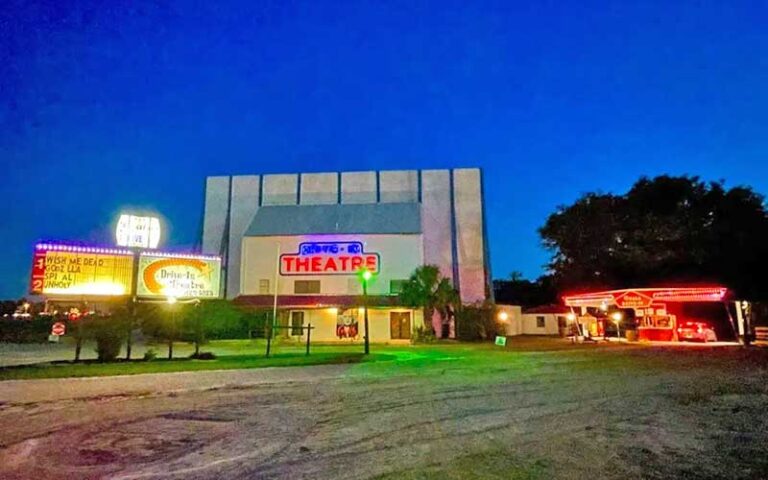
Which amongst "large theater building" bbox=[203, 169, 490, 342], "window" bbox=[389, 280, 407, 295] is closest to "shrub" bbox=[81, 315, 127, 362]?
"large theater building" bbox=[203, 169, 490, 342]

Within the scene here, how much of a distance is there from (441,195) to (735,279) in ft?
81.5

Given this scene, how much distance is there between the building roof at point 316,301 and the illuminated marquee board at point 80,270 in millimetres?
18178

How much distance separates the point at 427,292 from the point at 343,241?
939 cm

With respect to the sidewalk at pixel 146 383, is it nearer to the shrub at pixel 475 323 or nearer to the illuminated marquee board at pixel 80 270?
the illuminated marquee board at pixel 80 270

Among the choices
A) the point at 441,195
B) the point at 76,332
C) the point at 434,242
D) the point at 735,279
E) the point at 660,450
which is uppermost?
the point at 441,195

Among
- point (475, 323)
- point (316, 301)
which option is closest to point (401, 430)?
point (316, 301)

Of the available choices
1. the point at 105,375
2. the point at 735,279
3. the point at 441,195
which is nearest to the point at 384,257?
the point at 441,195

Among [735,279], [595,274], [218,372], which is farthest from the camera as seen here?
[595,274]

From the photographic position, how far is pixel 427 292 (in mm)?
40906

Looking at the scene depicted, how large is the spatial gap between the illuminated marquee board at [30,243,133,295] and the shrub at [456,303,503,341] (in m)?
27.2

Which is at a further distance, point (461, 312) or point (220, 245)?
point (220, 245)

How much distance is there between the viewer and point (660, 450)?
6891 mm

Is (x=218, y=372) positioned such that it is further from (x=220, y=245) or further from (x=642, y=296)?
(x=220, y=245)

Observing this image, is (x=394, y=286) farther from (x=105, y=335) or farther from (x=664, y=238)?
(x=105, y=335)
